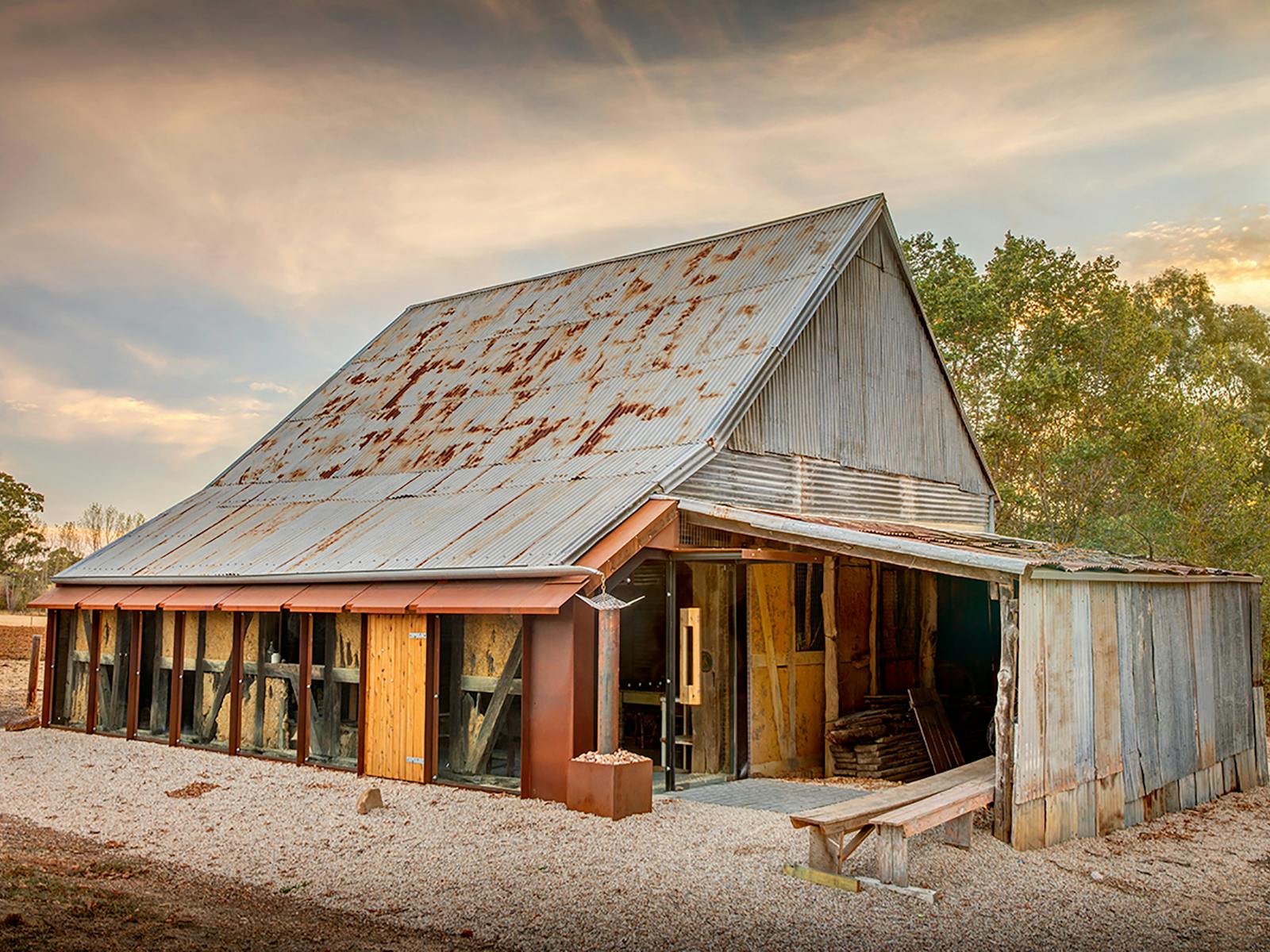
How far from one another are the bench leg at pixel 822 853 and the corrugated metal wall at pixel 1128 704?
1942 mm

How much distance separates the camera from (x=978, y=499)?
18609 millimetres

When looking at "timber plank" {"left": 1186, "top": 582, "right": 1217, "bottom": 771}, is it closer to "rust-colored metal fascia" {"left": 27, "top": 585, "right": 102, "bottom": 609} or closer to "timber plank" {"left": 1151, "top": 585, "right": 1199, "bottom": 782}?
"timber plank" {"left": 1151, "top": 585, "right": 1199, "bottom": 782}

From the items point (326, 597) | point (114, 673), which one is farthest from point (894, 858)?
point (114, 673)

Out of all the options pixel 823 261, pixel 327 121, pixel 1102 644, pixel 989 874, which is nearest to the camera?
pixel 989 874

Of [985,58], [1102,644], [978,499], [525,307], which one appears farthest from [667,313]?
[1102,644]

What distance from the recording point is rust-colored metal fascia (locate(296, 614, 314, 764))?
12.8m

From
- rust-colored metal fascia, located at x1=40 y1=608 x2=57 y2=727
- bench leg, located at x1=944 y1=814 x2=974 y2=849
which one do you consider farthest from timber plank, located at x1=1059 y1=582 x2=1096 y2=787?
rust-colored metal fascia, located at x1=40 y1=608 x2=57 y2=727

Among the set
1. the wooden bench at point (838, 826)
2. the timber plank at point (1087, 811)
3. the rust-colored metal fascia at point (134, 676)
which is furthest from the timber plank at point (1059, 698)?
the rust-colored metal fascia at point (134, 676)

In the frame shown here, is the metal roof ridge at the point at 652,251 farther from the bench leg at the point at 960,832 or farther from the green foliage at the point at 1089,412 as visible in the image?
the green foliage at the point at 1089,412

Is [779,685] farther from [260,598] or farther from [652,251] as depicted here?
[652,251]

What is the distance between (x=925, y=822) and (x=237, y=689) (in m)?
9.20

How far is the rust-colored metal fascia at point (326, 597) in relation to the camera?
1212cm

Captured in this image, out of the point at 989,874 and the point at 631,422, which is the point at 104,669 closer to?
the point at 631,422

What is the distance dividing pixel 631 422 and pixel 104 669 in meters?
8.82
